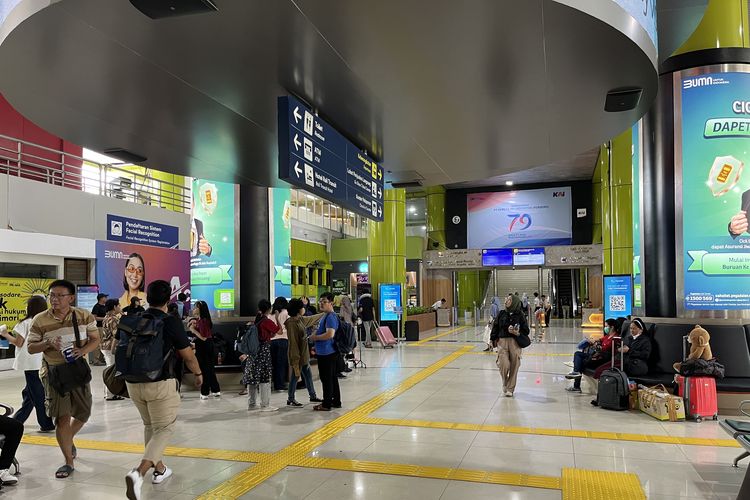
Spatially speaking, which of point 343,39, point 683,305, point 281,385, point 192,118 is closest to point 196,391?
point 281,385

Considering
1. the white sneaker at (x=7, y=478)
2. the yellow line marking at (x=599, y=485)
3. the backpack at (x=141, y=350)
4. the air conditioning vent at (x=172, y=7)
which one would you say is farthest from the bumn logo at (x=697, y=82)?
the white sneaker at (x=7, y=478)

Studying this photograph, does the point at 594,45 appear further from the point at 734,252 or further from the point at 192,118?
the point at 734,252

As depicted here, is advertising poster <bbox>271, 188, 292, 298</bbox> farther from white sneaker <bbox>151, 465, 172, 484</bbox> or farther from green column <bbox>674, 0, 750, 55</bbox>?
green column <bbox>674, 0, 750, 55</bbox>

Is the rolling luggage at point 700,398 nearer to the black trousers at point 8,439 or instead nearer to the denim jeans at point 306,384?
the denim jeans at point 306,384

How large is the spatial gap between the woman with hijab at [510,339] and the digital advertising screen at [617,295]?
758cm

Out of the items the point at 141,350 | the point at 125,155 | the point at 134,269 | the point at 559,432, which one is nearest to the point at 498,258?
the point at 134,269

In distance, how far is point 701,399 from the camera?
6.44m

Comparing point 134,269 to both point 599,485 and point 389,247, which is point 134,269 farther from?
point 599,485

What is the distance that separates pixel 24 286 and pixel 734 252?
43.6 ft

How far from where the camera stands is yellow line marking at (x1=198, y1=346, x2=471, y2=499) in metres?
4.15

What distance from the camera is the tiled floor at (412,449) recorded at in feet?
13.6

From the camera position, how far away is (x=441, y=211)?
3209 centimetres

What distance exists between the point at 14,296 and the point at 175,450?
8723mm

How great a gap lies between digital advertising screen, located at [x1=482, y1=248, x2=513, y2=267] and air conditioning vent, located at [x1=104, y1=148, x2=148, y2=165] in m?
21.6
